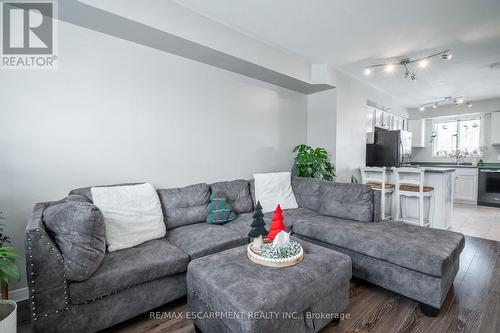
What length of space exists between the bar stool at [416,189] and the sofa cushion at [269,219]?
1620 millimetres

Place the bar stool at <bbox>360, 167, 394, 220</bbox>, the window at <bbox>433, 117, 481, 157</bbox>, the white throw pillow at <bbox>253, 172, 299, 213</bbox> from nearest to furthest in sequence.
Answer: the white throw pillow at <bbox>253, 172, 299, 213</bbox> → the bar stool at <bbox>360, 167, 394, 220</bbox> → the window at <bbox>433, 117, 481, 157</bbox>

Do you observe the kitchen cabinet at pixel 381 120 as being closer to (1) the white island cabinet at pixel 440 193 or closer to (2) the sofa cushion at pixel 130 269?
(1) the white island cabinet at pixel 440 193

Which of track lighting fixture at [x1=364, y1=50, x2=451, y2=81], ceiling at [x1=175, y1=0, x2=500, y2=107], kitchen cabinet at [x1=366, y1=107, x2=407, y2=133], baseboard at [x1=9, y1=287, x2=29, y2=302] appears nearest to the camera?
baseboard at [x1=9, y1=287, x2=29, y2=302]

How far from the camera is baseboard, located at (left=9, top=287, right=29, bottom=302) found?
1803 millimetres

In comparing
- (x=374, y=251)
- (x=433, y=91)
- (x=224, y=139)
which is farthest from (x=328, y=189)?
(x=433, y=91)

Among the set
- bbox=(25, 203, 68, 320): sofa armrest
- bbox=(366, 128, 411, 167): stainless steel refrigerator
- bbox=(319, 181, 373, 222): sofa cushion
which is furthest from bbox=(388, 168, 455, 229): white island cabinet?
bbox=(25, 203, 68, 320): sofa armrest

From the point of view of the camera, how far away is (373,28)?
2646 millimetres

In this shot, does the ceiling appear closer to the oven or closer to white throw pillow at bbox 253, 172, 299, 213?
white throw pillow at bbox 253, 172, 299, 213

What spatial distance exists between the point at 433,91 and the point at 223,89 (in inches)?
→ 181

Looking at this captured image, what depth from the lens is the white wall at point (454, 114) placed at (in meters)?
5.54

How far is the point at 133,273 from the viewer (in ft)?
5.04

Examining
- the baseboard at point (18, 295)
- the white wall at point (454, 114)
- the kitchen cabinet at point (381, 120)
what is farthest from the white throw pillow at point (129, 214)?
the white wall at point (454, 114)

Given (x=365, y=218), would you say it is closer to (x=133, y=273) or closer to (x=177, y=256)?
(x=177, y=256)

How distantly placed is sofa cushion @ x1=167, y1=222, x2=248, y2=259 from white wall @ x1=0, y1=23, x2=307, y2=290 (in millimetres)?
684
